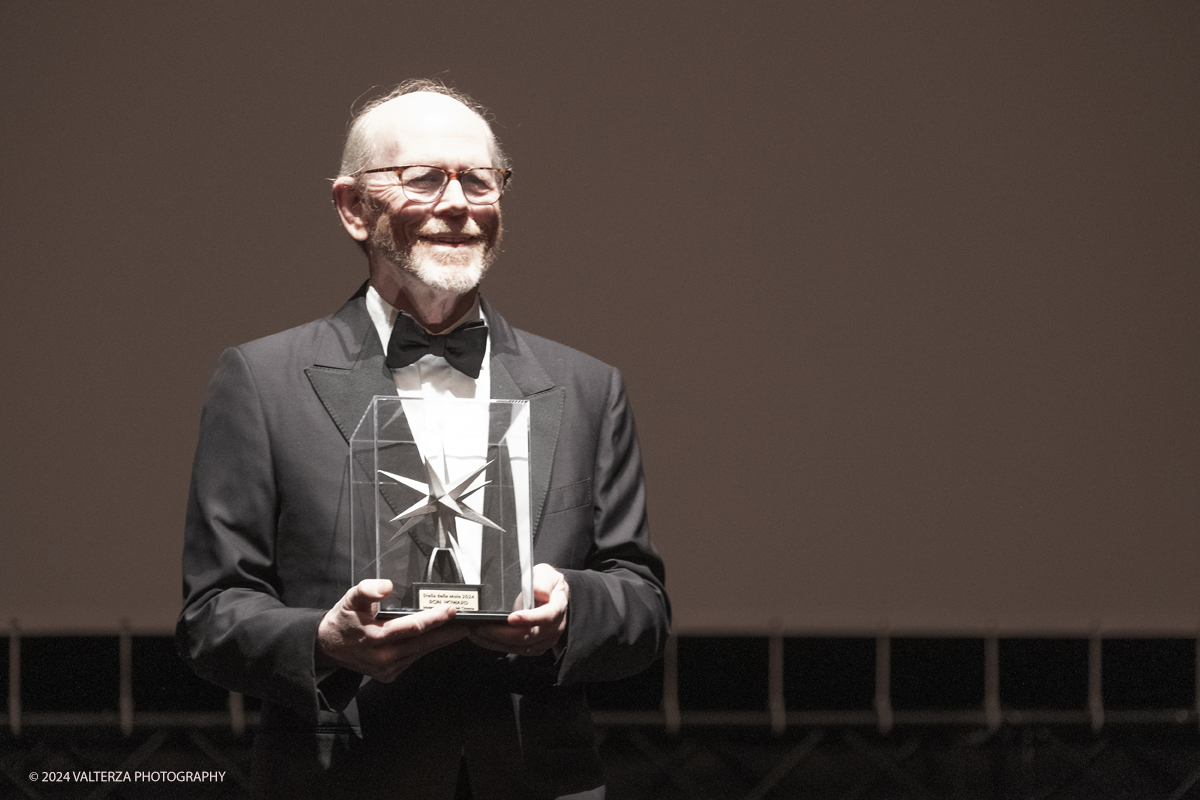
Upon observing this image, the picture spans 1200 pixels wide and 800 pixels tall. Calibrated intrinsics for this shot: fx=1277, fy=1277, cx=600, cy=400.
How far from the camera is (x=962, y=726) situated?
440 centimetres

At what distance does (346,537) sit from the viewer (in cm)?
161

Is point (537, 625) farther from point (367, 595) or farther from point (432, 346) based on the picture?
point (432, 346)

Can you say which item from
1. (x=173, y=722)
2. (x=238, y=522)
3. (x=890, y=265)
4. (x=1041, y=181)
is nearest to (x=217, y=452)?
(x=238, y=522)

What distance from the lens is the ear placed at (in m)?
1.77

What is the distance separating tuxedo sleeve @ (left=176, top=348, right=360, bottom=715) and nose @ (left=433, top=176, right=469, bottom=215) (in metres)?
0.33

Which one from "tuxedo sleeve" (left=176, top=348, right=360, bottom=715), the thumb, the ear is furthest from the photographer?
the ear

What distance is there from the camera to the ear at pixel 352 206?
1.77 meters

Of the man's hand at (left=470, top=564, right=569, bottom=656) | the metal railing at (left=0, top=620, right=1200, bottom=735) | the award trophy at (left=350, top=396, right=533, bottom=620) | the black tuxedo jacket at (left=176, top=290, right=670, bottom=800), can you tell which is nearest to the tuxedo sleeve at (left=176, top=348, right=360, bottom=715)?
the black tuxedo jacket at (left=176, top=290, right=670, bottom=800)

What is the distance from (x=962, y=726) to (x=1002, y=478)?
1.11m

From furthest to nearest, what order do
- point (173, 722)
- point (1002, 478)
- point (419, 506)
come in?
1. point (1002, 478)
2. point (173, 722)
3. point (419, 506)

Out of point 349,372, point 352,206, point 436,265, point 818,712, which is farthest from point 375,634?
point 818,712

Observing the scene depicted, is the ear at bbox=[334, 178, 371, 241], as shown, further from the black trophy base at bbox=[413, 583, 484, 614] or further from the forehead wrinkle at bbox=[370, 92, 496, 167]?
the black trophy base at bbox=[413, 583, 484, 614]

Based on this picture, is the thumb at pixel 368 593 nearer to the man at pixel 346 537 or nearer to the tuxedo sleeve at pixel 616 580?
the man at pixel 346 537

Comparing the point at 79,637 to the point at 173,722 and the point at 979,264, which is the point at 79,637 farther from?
the point at 979,264
